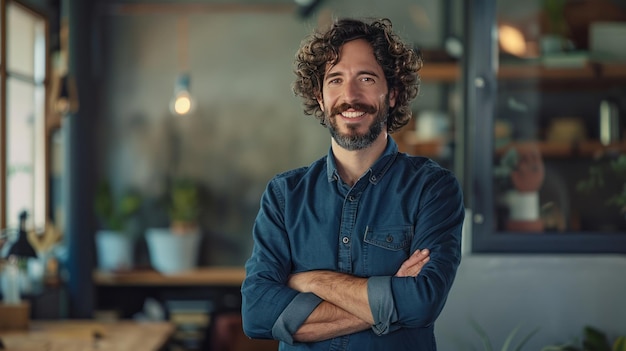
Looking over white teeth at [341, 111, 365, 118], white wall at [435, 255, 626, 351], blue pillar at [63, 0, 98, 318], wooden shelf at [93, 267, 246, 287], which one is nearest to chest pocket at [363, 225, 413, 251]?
white teeth at [341, 111, 365, 118]

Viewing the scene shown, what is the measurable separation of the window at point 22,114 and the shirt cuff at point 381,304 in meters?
3.37

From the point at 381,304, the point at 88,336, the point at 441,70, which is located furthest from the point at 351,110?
the point at 441,70

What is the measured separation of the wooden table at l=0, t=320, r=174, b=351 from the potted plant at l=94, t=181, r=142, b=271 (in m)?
1.53

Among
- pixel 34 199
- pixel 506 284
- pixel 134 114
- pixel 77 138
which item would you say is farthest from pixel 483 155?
pixel 134 114

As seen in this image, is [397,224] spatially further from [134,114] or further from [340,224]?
[134,114]

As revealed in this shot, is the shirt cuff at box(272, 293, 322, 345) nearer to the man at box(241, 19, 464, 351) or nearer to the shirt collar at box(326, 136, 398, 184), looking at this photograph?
the man at box(241, 19, 464, 351)

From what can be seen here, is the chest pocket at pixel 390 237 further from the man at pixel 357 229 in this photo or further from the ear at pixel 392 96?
the ear at pixel 392 96

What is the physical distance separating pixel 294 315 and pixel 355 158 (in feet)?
1.27

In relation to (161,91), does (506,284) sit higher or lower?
lower

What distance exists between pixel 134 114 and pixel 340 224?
5.06m

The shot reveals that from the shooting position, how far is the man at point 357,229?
1831 millimetres

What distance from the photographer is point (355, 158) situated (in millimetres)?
1944

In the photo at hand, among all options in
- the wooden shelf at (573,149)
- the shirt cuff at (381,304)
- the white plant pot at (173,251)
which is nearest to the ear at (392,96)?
the shirt cuff at (381,304)

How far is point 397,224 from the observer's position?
6.23 ft
